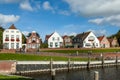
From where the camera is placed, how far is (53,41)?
11975cm

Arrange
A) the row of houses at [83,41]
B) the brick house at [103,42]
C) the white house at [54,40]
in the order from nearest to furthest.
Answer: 1. the white house at [54,40]
2. the row of houses at [83,41]
3. the brick house at [103,42]

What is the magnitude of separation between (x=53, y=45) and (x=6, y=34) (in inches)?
932

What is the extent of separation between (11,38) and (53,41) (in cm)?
2160

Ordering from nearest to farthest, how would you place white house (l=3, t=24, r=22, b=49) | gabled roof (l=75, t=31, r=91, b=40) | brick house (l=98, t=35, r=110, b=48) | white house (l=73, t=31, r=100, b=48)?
white house (l=3, t=24, r=22, b=49) → white house (l=73, t=31, r=100, b=48) → gabled roof (l=75, t=31, r=91, b=40) → brick house (l=98, t=35, r=110, b=48)

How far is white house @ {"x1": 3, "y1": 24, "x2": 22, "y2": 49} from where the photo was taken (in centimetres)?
10541

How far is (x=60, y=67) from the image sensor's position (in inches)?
2188

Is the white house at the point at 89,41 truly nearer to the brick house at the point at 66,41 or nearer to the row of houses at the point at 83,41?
the row of houses at the point at 83,41

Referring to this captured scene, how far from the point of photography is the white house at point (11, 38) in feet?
346

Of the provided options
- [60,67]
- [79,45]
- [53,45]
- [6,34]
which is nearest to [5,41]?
[6,34]

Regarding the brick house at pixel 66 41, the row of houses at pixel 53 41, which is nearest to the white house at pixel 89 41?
the row of houses at pixel 53 41

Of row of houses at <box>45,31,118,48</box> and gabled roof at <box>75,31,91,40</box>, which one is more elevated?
gabled roof at <box>75,31,91,40</box>

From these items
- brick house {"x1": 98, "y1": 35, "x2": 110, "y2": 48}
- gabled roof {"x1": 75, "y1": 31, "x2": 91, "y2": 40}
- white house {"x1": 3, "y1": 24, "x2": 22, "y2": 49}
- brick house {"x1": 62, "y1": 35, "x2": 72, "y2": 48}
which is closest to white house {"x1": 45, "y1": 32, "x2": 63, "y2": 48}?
brick house {"x1": 62, "y1": 35, "x2": 72, "y2": 48}

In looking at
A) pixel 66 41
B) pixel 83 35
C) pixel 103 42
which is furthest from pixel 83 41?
pixel 66 41

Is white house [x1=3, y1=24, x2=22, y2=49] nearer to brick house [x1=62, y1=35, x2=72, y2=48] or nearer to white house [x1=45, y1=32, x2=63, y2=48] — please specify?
white house [x1=45, y1=32, x2=63, y2=48]
